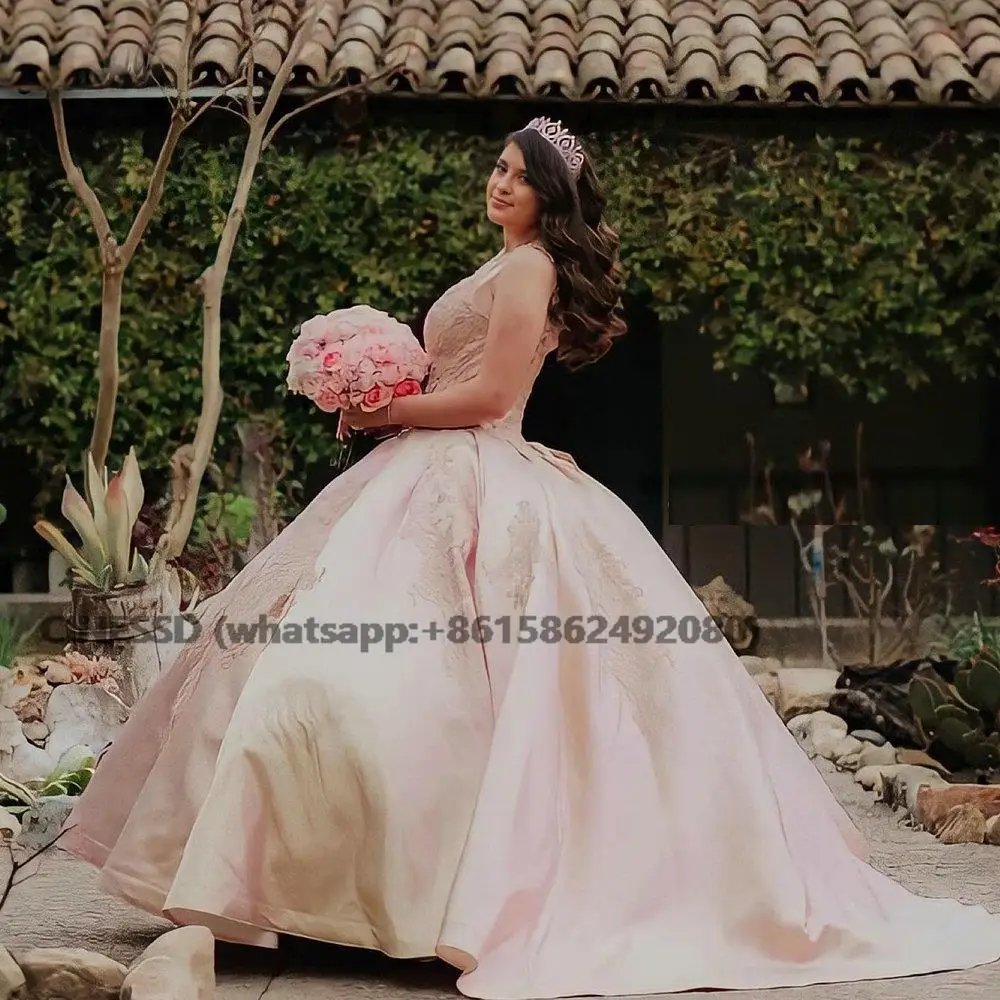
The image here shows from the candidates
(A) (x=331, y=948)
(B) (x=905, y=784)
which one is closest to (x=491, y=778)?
(A) (x=331, y=948)

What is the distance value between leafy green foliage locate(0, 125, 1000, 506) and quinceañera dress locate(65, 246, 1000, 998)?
4583 mm

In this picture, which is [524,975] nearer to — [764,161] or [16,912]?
[16,912]

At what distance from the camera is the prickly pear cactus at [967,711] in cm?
566

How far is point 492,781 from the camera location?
3.31 meters

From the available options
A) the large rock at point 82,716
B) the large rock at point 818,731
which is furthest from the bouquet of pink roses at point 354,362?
the large rock at point 818,731

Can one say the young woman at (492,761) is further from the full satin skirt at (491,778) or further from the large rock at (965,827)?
the large rock at (965,827)

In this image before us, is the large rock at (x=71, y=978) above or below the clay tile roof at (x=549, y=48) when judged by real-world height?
below

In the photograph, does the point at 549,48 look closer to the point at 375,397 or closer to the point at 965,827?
the point at 965,827

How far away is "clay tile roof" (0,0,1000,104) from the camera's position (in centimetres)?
811

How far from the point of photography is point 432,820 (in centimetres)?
333

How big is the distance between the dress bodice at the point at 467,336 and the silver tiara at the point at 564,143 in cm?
24

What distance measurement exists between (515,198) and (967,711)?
2.66 metres

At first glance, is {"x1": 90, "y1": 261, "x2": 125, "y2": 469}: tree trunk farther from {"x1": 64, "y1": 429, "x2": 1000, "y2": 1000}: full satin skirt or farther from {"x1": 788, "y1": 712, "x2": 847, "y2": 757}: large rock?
{"x1": 64, "y1": 429, "x2": 1000, "y2": 1000}: full satin skirt

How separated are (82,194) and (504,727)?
14.8 ft
